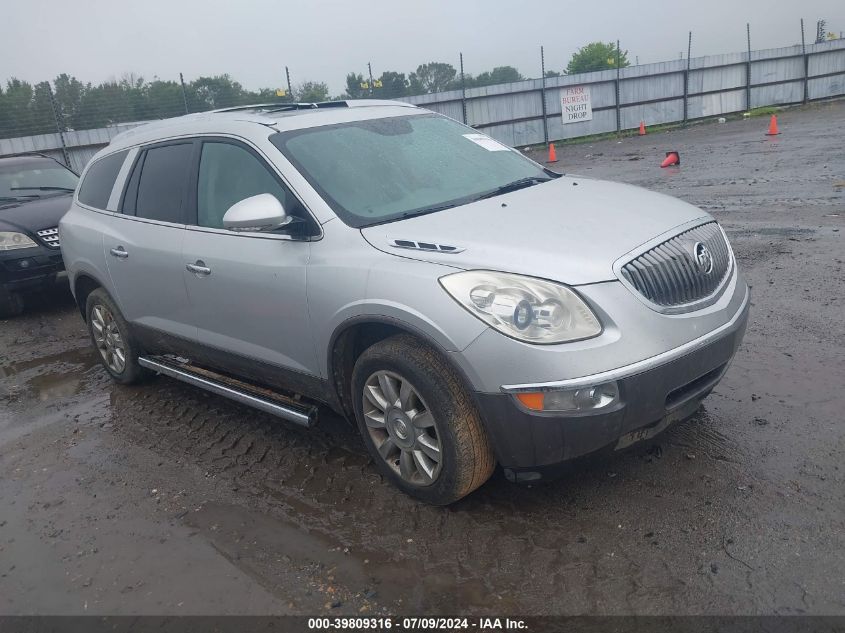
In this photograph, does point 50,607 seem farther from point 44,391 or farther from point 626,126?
point 626,126

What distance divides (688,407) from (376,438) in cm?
142

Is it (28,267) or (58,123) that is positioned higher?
(58,123)

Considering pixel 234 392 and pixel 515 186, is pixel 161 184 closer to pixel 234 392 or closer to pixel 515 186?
pixel 234 392

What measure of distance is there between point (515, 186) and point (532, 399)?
161cm

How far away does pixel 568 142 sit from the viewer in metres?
23.7

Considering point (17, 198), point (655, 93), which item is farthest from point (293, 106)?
point (655, 93)

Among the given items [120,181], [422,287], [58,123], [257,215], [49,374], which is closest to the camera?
[422,287]

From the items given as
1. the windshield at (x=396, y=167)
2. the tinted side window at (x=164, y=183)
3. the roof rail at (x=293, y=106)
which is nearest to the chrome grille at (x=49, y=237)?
the tinted side window at (x=164, y=183)

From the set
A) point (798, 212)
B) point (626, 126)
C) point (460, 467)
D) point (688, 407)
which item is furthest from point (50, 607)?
point (626, 126)

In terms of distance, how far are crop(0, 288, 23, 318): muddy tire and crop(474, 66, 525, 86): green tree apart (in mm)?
18190

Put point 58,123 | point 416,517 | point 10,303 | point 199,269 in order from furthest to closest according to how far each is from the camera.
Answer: point 58,123 → point 10,303 → point 199,269 → point 416,517

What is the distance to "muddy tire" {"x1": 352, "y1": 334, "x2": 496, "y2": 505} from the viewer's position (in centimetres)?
294

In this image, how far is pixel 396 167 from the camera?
151 inches

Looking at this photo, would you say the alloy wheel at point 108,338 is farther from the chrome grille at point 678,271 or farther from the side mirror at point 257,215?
the chrome grille at point 678,271
